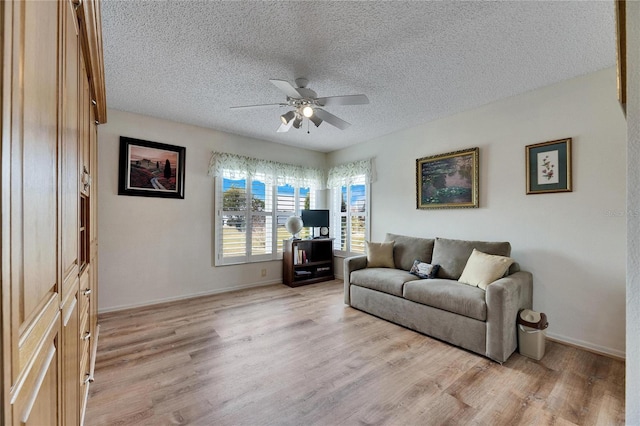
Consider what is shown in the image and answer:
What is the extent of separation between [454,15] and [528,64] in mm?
1072

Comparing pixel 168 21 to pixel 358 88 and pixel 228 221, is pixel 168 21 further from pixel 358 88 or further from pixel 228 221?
pixel 228 221

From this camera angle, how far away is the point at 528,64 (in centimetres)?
236

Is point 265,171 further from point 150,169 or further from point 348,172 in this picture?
point 150,169

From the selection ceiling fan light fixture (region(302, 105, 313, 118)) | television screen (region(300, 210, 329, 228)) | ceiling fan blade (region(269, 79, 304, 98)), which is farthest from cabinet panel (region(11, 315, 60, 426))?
television screen (region(300, 210, 329, 228))

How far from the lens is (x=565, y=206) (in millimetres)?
2660

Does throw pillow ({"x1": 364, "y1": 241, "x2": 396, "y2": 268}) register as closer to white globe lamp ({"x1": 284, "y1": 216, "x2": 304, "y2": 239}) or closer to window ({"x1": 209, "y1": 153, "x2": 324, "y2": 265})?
white globe lamp ({"x1": 284, "y1": 216, "x2": 304, "y2": 239})

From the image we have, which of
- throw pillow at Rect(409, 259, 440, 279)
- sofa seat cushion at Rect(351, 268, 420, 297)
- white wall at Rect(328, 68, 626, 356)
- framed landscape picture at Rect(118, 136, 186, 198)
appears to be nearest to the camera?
white wall at Rect(328, 68, 626, 356)

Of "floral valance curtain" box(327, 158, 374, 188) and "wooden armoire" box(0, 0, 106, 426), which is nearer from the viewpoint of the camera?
"wooden armoire" box(0, 0, 106, 426)

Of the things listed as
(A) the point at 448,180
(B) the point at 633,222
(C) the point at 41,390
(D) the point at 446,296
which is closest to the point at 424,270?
(D) the point at 446,296

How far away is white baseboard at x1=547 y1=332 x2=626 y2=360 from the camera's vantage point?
2370 mm

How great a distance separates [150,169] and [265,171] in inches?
65.2

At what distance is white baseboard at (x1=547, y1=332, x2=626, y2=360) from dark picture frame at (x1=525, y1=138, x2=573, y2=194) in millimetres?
1414

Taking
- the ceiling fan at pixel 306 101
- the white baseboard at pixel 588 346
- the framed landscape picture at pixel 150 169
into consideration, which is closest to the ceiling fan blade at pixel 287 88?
the ceiling fan at pixel 306 101

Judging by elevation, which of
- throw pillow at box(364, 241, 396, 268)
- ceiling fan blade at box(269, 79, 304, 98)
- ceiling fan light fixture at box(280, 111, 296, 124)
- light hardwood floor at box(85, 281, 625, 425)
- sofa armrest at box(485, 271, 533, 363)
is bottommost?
light hardwood floor at box(85, 281, 625, 425)
